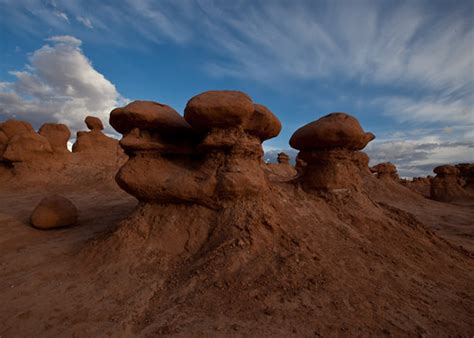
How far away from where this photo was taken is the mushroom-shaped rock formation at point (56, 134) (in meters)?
13.0

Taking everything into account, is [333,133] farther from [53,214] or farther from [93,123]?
[93,123]

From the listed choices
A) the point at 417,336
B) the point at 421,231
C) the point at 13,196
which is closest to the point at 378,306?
the point at 417,336

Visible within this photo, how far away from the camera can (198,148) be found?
4348 mm

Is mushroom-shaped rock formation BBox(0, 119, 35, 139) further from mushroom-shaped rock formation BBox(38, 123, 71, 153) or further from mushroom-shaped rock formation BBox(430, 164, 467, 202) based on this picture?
mushroom-shaped rock formation BBox(430, 164, 467, 202)

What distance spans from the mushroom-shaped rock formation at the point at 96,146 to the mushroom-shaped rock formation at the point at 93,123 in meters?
0.17

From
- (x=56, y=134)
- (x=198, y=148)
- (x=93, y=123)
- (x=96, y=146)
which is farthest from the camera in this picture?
(x=93, y=123)

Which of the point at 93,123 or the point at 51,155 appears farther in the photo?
the point at 93,123

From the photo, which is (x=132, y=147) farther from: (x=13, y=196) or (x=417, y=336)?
(x=13, y=196)

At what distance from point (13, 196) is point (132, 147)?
846 cm

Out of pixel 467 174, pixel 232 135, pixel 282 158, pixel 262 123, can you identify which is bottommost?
pixel 232 135

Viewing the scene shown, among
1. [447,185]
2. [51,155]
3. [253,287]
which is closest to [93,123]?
[51,155]

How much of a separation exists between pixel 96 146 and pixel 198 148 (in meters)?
12.9

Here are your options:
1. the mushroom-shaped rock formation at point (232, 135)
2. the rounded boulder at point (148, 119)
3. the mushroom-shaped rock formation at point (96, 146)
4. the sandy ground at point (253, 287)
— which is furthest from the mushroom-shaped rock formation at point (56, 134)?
the mushroom-shaped rock formation at point (232, 135)

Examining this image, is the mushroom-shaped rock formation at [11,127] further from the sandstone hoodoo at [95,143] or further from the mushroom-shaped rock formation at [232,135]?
the mushroom-shaped rock formation at [232,135]
